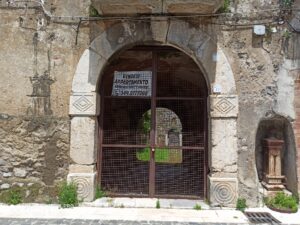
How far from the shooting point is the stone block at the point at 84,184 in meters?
5.06

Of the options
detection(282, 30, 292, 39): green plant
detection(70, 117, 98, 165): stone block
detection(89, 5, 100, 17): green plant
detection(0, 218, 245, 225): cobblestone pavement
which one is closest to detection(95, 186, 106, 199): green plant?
detection(70, 117, 98, 165): stone block

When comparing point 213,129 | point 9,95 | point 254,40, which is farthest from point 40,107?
point 254,40

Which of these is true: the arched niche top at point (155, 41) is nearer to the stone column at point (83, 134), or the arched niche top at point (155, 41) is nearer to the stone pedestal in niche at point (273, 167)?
the stone column at point (83, 134)

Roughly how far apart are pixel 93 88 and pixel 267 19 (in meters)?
2.93

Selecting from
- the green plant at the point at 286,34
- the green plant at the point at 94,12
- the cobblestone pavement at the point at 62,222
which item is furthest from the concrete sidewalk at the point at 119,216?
the green plant at the point at 94,12

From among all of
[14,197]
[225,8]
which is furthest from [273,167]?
[14,197]

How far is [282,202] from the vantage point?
4914 mm

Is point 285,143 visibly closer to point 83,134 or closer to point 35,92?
point 83,134

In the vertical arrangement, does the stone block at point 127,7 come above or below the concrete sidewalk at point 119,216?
above

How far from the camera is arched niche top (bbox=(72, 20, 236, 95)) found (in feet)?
16.8

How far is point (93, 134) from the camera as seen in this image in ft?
16.9

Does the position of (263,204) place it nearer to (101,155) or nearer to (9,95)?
(101,155)

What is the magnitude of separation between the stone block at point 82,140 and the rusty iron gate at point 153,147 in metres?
0.34

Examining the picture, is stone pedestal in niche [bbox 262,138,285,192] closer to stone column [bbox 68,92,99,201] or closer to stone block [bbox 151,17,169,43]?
stone block [bbox 151,17,169,43]
